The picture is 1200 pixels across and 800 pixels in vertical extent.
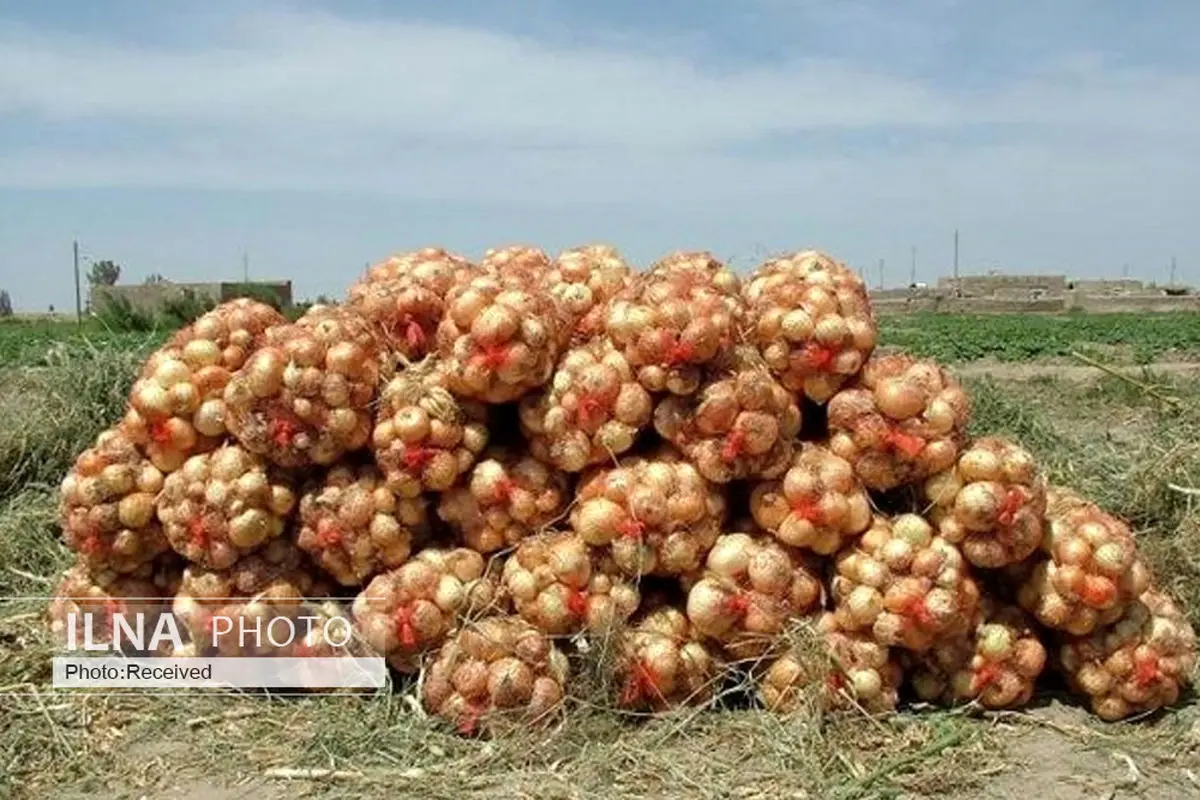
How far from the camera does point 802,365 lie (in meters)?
3.79

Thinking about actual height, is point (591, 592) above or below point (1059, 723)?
above

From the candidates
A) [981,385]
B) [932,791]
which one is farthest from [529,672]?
[981,385]

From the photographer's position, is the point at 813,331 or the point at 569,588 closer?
the point at 569,588

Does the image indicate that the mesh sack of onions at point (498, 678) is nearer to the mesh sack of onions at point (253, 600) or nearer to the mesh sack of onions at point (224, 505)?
the mesh sack of onions at point (253, 600)

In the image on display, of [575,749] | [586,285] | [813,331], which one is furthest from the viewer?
[586,285]

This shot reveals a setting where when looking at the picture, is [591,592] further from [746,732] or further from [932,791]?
[932,791]

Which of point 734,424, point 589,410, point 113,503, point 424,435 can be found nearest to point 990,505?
point 734,424

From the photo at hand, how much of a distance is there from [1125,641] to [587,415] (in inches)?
69.8

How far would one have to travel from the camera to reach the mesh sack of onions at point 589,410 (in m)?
3.71

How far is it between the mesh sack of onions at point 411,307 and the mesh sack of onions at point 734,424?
829 mm

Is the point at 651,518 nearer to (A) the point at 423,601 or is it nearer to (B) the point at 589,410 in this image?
(B) the point at 589,410

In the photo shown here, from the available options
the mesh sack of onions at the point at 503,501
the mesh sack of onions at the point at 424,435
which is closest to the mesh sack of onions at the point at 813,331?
the mesh sack of onions at the point at 503,501

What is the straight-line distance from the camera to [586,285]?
13.7ft

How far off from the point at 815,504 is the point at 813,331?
519 millimetres
